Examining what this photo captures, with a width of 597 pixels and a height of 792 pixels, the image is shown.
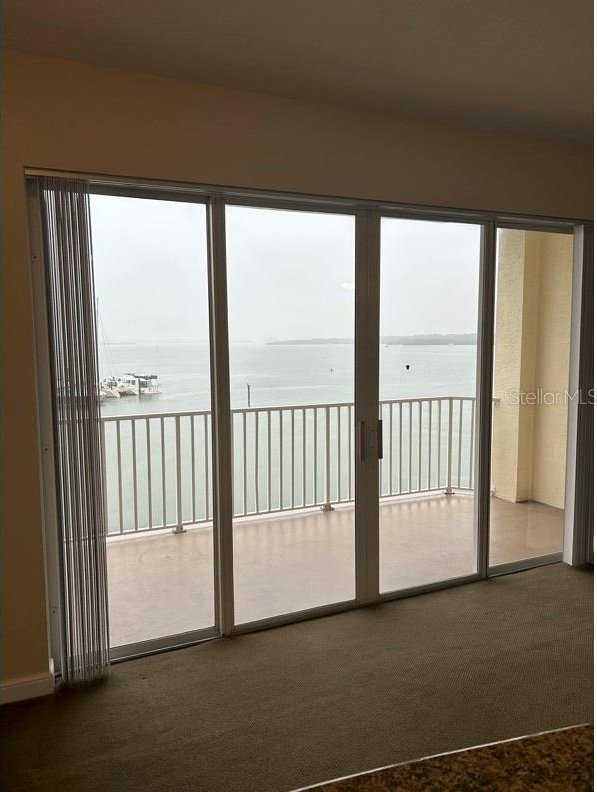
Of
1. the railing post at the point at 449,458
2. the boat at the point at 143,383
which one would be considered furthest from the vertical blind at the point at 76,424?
the railing post at the point at 449,458

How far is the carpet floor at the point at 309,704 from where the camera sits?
88.4 inches

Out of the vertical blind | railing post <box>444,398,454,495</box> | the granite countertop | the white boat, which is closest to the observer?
the granite countertop

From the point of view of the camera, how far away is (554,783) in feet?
2.19

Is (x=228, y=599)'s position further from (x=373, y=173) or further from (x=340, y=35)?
(x=340, y=35)

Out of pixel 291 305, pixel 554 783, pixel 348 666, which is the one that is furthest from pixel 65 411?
pixel 554 783

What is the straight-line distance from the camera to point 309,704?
2611mm

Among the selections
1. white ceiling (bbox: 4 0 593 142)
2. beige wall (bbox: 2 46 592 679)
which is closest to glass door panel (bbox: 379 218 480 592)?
beige wall (bbox: 2 46 592 679)

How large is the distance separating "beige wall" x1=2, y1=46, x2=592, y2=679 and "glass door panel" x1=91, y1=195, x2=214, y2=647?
27 centimetres

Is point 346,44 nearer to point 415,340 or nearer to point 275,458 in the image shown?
point 415,340

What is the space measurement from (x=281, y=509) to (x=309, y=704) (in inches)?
42.1

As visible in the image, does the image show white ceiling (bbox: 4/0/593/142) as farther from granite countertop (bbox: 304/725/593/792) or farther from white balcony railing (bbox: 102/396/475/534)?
granite countertop (bbox: 304/725/593/792)

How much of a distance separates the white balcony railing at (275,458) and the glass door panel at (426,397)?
0.04 ft

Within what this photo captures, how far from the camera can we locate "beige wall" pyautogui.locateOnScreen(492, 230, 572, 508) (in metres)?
3.94

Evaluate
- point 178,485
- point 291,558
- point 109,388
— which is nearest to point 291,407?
point 178,485
